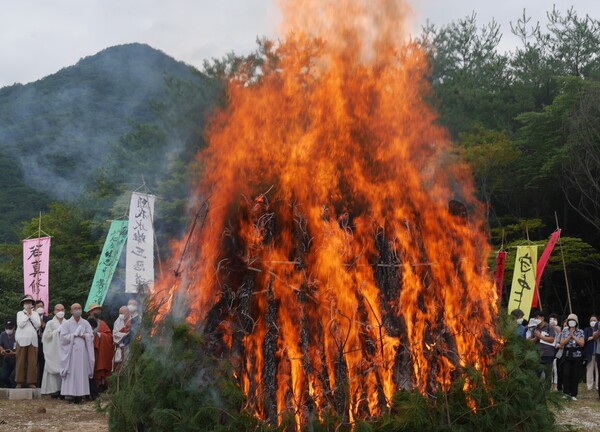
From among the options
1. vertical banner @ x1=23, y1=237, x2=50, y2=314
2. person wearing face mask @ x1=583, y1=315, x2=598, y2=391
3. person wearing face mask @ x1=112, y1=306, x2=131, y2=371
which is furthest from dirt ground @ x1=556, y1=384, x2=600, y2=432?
vertical banner @ x1=23, y1=237, x2=50, y2=314

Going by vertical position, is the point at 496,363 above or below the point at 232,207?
below

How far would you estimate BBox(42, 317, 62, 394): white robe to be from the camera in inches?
571

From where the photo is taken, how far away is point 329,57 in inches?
296

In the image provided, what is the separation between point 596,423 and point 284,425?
6621 mm

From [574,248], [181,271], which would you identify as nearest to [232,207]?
[181,271]

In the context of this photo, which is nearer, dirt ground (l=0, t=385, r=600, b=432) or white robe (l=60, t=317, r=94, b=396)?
dirt ground (l=0, t=385, r=600, b=432)

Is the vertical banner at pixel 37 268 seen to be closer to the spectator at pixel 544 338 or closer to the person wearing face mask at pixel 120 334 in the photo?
the person wearing face mask at pixel 120 334

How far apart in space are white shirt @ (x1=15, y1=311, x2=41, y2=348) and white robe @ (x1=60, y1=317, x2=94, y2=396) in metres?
1.19

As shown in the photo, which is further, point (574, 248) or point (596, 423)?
point (574, 248)

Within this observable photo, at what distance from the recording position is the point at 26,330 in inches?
601

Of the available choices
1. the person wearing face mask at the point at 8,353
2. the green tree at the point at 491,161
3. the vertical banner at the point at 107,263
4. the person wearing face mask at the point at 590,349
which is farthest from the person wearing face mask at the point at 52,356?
the green tree at the point at 491,161

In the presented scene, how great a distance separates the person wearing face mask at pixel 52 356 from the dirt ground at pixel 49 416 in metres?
0.52

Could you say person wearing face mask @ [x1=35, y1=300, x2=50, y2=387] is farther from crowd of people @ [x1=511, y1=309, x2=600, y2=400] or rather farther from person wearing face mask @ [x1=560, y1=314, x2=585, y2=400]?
person wearing face mask @ [x1=560, y1=314, x2=585, y2=400]

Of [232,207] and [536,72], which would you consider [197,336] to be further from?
[536,72]
